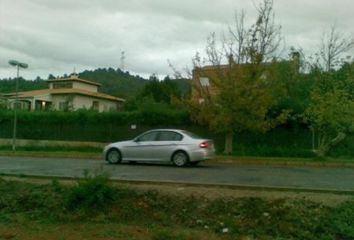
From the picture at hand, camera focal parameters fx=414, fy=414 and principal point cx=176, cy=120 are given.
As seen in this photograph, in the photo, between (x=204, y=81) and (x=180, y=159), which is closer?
(x=180, y=159)

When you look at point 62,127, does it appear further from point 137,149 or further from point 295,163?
point 295,163

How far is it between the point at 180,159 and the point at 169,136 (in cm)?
113

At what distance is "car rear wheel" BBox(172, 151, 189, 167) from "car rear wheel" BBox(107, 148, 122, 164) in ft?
8.44

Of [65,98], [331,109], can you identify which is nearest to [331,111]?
[331,109]

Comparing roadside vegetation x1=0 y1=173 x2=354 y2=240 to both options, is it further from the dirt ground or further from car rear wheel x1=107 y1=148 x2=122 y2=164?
car rear wheel x1=107 y1=148 x2=122 y2=164

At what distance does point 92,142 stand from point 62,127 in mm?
2830

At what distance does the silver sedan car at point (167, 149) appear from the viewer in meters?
17.2

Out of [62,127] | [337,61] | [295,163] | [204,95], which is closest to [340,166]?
[295,163]

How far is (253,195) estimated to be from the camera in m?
8.07

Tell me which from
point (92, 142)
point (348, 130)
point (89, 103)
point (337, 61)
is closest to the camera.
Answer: point (348, 130)

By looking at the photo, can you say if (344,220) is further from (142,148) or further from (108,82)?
(108,82)

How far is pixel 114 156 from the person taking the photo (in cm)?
1831

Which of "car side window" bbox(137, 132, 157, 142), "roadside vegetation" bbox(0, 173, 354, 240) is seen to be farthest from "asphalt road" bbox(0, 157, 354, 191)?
"car side window" bbox(137, 132, 157, 142)

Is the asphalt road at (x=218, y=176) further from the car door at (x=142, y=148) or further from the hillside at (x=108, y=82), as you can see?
the hillside at (x=108, y=82)
